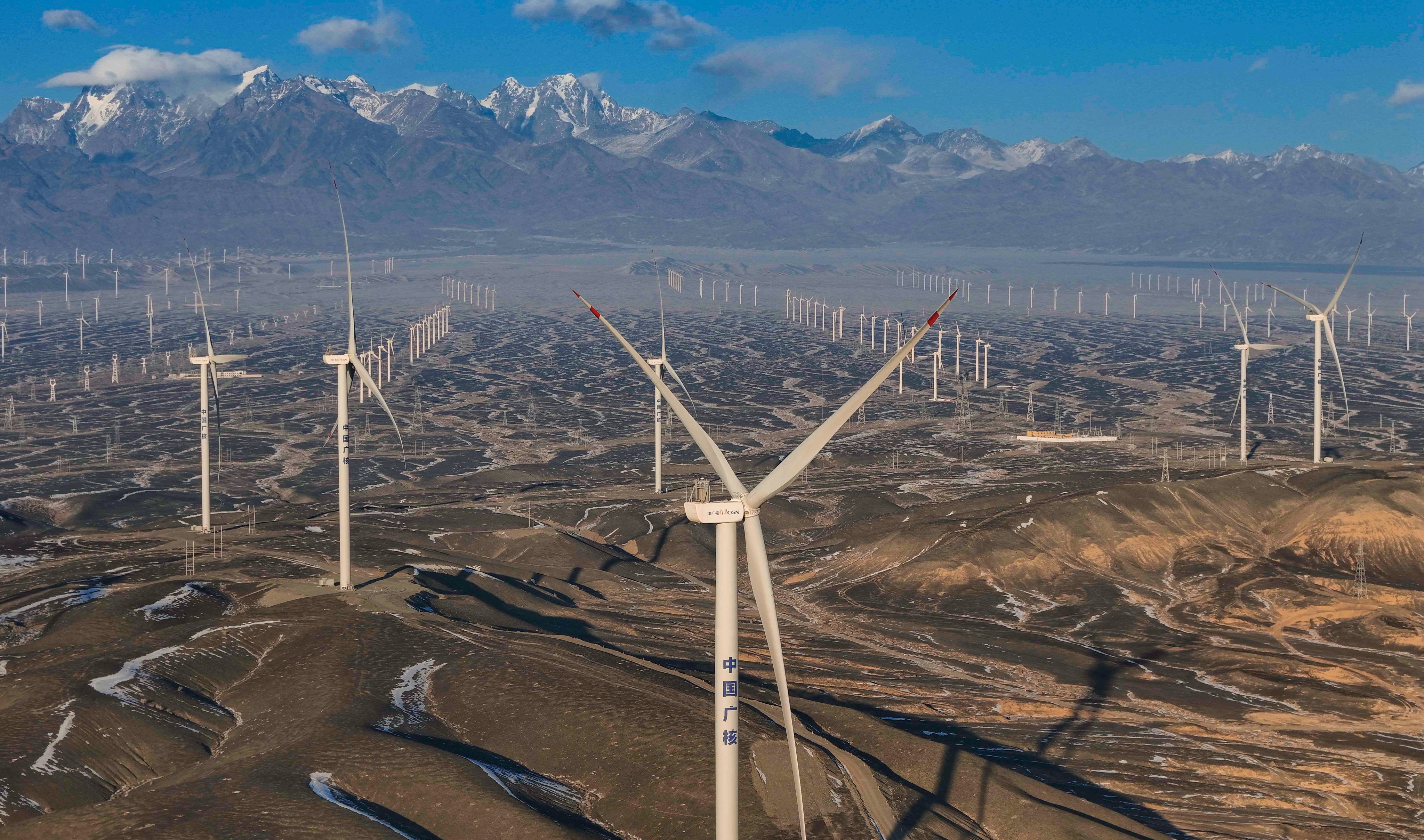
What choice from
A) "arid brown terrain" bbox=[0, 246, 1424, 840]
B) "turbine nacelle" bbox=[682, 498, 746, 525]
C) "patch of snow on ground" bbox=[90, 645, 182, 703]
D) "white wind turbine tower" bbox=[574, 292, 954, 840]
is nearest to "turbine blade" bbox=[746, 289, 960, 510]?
"white wind turbine tower" bbox=[574, 292, 954, 840]

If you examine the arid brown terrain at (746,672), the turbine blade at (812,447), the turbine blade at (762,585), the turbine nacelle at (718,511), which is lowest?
the arid brown terrain at (746,672)

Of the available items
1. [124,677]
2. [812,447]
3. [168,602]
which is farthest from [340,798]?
[168,602]

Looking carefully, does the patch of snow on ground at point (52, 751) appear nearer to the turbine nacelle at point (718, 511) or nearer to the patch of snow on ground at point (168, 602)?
the patch of snow on ground at point (168, 602)

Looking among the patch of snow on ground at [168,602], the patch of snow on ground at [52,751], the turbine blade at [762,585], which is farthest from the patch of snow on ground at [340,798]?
the patch of snow on ground at [168,602]

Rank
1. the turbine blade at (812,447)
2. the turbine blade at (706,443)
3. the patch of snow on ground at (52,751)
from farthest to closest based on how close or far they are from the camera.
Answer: the patch of snow on ground at (52,751)
the turbine blade at (706,443)
the turbine blade at (812,447)

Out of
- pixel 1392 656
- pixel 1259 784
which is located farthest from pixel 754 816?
pixel 1392 656

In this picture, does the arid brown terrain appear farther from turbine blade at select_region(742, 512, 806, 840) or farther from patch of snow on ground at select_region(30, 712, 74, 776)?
turbine blade at select_region(742, 512, 806, 840)

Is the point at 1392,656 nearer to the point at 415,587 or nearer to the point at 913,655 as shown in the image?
the point at 913,655

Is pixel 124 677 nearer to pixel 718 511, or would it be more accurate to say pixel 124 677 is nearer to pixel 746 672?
pixel 746 672
